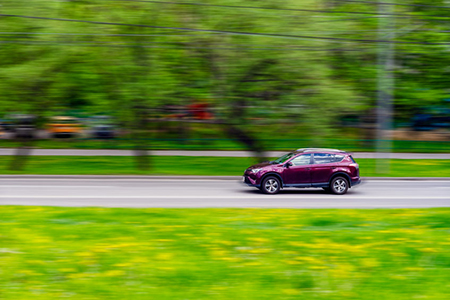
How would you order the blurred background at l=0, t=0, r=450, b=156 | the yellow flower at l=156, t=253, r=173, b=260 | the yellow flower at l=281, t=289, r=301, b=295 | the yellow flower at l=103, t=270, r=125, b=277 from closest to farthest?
the yellow flower at l=281, t=289, r=301, b=295
the yellow flower at l=103, t=270, r=125, b=277
the yellow flower at l=156, t=253, r=173, b=260
the blurred background at l=0, t=0, r=450, b=156

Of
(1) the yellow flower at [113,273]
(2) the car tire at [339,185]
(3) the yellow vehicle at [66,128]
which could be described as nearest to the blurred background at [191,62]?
(2) the car tire at [339,185]

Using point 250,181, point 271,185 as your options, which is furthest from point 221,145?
point 271,185

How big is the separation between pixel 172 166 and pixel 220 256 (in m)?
14.3

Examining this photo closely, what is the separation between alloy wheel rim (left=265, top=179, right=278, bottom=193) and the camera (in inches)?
570

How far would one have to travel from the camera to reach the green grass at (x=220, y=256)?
5801 mm

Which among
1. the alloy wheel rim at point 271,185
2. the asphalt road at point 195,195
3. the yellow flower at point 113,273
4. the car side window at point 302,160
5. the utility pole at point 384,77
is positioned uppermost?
the utility pole at point 384,77

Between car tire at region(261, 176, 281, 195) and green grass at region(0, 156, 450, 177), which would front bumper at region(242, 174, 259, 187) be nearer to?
car tire at region(261, 176, 281, 195)

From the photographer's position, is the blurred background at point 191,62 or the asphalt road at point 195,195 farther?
the blurred background at point 191,62

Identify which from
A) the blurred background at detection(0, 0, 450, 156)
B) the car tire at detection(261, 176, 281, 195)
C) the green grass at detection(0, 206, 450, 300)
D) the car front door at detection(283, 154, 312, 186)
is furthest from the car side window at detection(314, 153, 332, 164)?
the green grass at detection(0, 206, 450, 300)

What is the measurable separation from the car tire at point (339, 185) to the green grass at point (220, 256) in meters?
4.43

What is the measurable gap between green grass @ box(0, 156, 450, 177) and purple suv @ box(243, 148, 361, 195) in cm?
502

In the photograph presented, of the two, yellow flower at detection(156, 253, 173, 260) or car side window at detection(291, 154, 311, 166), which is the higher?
car side window at detection(291, 154, 311, 166)

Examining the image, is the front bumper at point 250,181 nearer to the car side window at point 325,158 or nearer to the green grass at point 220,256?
the car side window at point 325,158

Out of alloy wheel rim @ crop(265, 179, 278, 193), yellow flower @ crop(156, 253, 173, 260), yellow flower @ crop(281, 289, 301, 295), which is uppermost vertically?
alloy wheel rim @ crop(265, 179, 278, 193)
